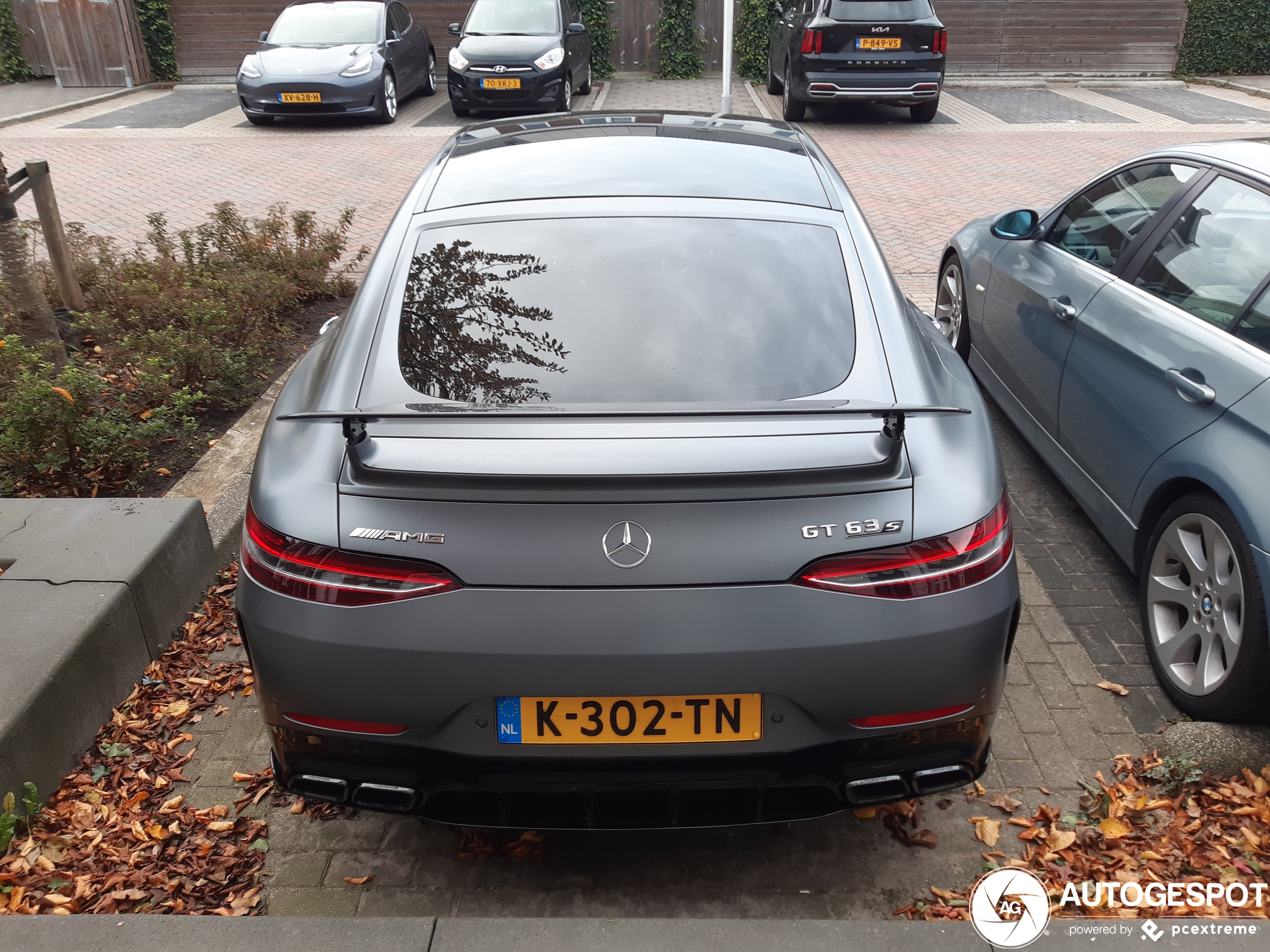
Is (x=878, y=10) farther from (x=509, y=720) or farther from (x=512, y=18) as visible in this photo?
(x=509, y=720)

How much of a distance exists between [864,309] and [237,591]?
177 centimetres

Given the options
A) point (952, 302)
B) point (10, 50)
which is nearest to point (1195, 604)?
point (952, 302)

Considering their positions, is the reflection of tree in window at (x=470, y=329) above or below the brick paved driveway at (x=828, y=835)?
above

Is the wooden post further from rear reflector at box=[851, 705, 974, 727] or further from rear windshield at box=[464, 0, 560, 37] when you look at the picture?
rear windshield at box=[464, 0, 560, 37]

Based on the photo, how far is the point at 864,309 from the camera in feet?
9.14

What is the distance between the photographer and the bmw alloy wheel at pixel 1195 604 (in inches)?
121

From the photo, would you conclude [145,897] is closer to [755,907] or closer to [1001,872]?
[755,907]

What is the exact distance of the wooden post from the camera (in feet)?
20.3

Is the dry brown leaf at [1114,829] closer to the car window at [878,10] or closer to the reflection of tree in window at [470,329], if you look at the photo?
the reflection of tree in window at [470,329]

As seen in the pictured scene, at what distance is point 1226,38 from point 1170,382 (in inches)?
857

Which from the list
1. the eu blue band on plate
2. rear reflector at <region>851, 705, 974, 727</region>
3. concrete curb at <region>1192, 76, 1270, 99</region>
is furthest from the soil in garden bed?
concrete curb at <region>1192, 76, 1270, 99</region>

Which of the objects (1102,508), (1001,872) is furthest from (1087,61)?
(1001,872)

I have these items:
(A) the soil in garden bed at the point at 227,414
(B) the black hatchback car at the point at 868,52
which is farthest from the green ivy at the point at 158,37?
(A) the soil in garden bed at the point at 227,414

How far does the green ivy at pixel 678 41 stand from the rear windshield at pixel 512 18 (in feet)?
15.5
